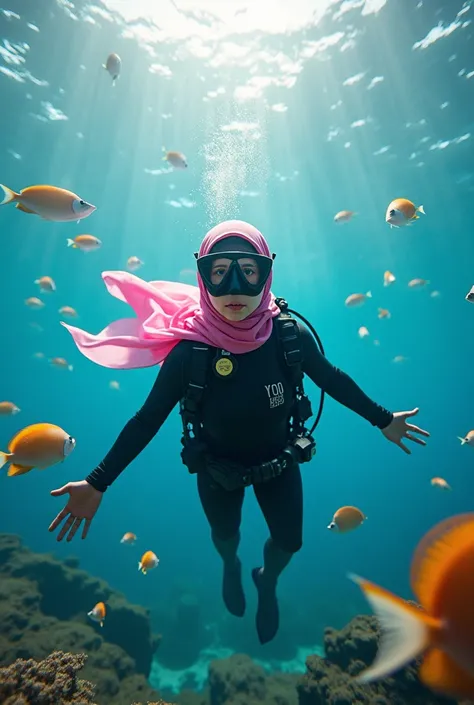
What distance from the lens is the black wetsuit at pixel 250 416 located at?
288 centimetres

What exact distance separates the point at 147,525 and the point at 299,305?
3730cm

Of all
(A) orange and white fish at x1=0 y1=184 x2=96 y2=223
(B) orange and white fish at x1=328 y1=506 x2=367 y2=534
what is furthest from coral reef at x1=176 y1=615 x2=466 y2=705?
(A) orange and white fish at x1=0 y1=184 x2=96 y2=223

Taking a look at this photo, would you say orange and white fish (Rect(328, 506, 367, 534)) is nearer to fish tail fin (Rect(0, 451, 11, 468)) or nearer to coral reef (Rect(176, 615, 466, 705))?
coral reef (Rect(176, 615, 466, 705))

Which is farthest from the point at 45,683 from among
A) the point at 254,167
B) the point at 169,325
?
the point at 254,167

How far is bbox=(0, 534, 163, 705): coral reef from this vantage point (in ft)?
23.7

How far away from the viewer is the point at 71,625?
28.2 ft

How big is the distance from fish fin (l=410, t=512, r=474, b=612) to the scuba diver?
6.37ft

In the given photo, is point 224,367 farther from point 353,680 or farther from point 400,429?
point 353,680

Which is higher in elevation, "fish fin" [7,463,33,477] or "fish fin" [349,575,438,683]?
"fish fin" [349,575,438,683]

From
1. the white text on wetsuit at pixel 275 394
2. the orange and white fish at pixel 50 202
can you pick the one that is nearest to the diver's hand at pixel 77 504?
the white text on wetsuit at pixel 275 394

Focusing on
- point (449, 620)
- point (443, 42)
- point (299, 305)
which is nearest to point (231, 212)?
point (443, 42)

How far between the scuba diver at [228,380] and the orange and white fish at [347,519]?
2.72 meters

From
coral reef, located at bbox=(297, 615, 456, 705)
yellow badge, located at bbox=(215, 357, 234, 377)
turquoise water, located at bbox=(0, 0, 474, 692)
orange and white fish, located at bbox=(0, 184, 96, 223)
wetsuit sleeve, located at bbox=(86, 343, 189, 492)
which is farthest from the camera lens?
turquoise water, located at bbox=(0, 0, 474, 692)

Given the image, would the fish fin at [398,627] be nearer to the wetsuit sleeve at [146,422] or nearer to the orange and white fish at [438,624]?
the orange and white fish at [438,624]
